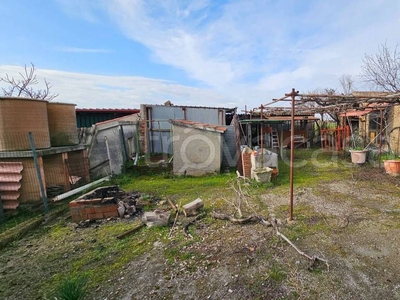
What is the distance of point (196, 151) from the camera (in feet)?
25.5

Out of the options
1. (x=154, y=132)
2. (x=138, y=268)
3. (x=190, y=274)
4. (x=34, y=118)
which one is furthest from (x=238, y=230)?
(x=154, y=132)

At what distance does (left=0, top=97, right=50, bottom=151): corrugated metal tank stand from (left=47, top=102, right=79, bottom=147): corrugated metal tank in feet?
2.41

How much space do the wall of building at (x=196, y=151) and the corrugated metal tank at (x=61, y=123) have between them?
329cm

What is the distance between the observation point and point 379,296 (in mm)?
2248

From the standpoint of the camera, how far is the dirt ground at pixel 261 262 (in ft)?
7.80

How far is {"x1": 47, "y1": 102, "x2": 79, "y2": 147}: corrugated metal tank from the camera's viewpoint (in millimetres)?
5953

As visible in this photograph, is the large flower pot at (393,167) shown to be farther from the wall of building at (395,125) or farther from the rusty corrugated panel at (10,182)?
the rusty corrugated panel at (10,182)

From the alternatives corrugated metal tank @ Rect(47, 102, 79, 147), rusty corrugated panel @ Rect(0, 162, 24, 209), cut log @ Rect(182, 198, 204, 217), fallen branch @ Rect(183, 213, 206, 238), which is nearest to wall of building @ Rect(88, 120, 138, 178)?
corrugated metal tank @ Rect(47, 102, 79, 147)

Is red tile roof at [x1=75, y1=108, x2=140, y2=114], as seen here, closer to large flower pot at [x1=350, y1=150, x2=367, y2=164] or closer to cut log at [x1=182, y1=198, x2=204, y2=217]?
cut log at [x1=182, y1=198, x2=204, y2=217]

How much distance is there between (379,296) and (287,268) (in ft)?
→ 3.06

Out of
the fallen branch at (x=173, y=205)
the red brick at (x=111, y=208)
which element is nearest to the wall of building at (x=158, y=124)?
the fallen branch at (x=173, y=205)

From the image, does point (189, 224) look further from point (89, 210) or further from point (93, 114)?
point (93, 114)

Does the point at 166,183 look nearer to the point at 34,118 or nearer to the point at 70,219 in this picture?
the point at 70,219

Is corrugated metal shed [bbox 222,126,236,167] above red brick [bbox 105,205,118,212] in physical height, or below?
above
